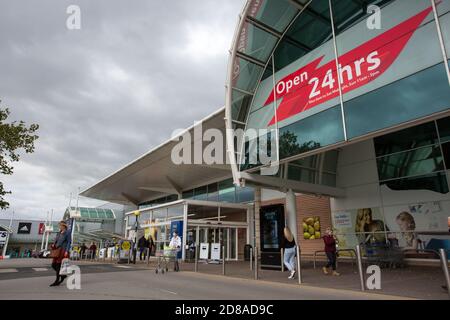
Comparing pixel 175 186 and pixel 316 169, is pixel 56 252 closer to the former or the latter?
pixel 316 169

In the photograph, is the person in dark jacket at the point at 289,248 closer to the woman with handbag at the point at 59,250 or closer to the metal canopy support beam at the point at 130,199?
the woman with handbag at the point at 59,250

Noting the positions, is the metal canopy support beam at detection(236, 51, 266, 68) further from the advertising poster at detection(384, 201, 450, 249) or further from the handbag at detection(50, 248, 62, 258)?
the handbag at detection(50, 248, 62, 258)

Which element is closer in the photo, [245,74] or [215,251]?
[245,74]

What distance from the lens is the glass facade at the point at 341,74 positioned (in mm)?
8562

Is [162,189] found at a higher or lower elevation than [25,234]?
higher

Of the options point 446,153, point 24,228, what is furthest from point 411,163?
point 24,228

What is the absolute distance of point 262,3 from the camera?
1316cm

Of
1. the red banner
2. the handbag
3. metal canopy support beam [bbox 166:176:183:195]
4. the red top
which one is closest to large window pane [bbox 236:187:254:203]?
metal canopy support beam [bbox 166:176:183:195]

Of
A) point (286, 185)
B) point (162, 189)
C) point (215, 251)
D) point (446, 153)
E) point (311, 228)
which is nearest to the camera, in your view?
point (446, 153)

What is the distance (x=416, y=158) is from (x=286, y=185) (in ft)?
20.0

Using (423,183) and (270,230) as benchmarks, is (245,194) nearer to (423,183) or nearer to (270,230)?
(270,230)

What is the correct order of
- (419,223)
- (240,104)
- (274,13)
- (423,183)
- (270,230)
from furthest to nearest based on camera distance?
(240,104) → (423,183) → (419,223) → (274,13) → (270,230)

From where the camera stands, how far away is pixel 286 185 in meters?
14.3

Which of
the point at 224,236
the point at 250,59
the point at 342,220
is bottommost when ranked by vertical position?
the point at 224,236
